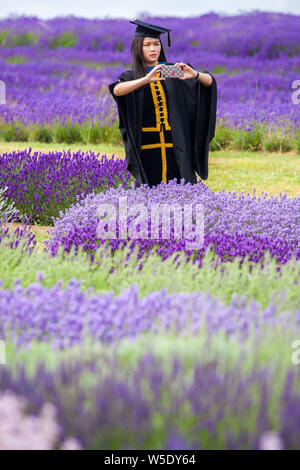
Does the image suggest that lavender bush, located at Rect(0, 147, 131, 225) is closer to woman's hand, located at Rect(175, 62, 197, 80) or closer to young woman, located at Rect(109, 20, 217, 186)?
young woman, located at Rect(109, 20, 217, 186)

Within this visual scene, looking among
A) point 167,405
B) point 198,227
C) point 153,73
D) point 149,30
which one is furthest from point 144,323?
point 149,30

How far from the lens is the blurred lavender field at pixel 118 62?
1245cm

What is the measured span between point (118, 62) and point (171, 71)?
15785mm

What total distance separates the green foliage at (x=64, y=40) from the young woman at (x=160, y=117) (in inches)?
757

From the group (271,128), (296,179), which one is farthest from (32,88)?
(296,179)

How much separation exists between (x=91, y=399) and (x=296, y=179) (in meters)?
7.79

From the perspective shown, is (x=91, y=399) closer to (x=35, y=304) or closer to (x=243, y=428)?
(x=243, y=428)

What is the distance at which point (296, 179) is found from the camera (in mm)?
9016

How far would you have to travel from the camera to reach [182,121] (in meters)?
5.07

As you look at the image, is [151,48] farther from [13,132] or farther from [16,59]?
[16,59]

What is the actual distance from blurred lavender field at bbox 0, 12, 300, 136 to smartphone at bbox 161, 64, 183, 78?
23.5 feet

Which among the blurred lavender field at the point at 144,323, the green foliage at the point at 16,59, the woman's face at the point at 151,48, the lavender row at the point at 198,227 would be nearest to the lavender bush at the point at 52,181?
the blurred lavender field at the point at 144,323

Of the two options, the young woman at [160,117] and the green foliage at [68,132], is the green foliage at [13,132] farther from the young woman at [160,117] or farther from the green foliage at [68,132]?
the young woman at [160,117]
